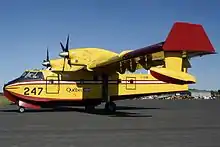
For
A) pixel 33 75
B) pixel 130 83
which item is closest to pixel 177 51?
pixel 130 83

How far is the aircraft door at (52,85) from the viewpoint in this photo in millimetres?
27359

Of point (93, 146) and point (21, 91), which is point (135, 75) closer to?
point (21, 91)

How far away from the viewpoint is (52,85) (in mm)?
27500

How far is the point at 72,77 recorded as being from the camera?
2812 centimetres

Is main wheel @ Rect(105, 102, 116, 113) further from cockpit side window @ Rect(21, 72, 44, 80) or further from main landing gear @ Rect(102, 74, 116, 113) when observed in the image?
cockpit side window @ Rect(21, 72, 44, 80)

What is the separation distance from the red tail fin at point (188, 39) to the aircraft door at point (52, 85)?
39.0 ft

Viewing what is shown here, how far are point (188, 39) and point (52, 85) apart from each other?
41.8 ft

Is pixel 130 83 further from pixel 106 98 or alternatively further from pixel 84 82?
pixel 84 82

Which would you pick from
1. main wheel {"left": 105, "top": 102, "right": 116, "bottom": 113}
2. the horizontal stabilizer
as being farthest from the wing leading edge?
main wheel {"left": 105, "top": 102, "right": 116, "bottom": 113}

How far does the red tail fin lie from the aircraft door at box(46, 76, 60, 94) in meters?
11.9

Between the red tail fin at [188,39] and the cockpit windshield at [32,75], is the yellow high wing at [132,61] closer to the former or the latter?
the red tail fin at [188,39]

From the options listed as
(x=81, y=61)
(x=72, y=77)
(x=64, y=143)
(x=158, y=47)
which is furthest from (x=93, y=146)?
(x=72, y=77)

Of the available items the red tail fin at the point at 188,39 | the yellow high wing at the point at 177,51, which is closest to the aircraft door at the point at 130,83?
the yellow high wing at the point at 177,51

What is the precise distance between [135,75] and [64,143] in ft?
66.2
